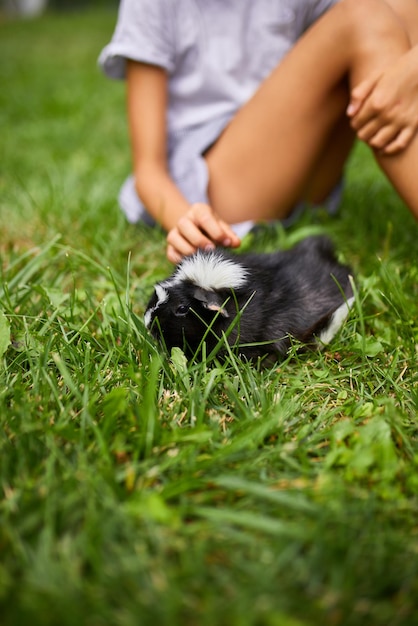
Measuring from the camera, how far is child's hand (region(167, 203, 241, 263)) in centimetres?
207

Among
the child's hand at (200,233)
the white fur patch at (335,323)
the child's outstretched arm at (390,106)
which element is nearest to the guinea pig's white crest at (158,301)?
the child's hand at (200,233)

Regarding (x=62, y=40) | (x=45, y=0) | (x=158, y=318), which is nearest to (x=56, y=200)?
(x=158, y=318)

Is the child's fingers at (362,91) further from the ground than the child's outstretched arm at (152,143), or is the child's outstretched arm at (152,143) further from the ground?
the child's outstretched arm at (152,143)

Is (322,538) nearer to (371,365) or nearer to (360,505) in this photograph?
(360,505)

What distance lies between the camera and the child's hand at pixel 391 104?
6.79 feet

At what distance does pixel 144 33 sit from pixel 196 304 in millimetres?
1482

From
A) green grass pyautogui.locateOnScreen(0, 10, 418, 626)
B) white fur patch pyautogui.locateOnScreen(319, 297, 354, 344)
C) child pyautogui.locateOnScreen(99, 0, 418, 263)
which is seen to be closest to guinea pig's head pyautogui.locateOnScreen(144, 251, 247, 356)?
green grass pyautogui.locateOnScreen(0, 10, 418, 626)

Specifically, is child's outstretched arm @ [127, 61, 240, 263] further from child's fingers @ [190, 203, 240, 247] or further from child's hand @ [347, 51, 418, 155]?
child's hand @ [347, 51, 418, 155]

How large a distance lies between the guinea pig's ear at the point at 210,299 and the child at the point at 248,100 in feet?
0.97

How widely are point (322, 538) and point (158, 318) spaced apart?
102 centimetres

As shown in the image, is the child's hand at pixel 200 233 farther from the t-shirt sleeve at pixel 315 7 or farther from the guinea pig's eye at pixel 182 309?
the t-shirt sleeve at pixel 315 7

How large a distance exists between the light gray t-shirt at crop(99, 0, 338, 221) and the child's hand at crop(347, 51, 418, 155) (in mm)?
811

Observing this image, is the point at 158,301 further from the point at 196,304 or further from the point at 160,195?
the point at 160,195

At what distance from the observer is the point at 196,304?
1.93m
